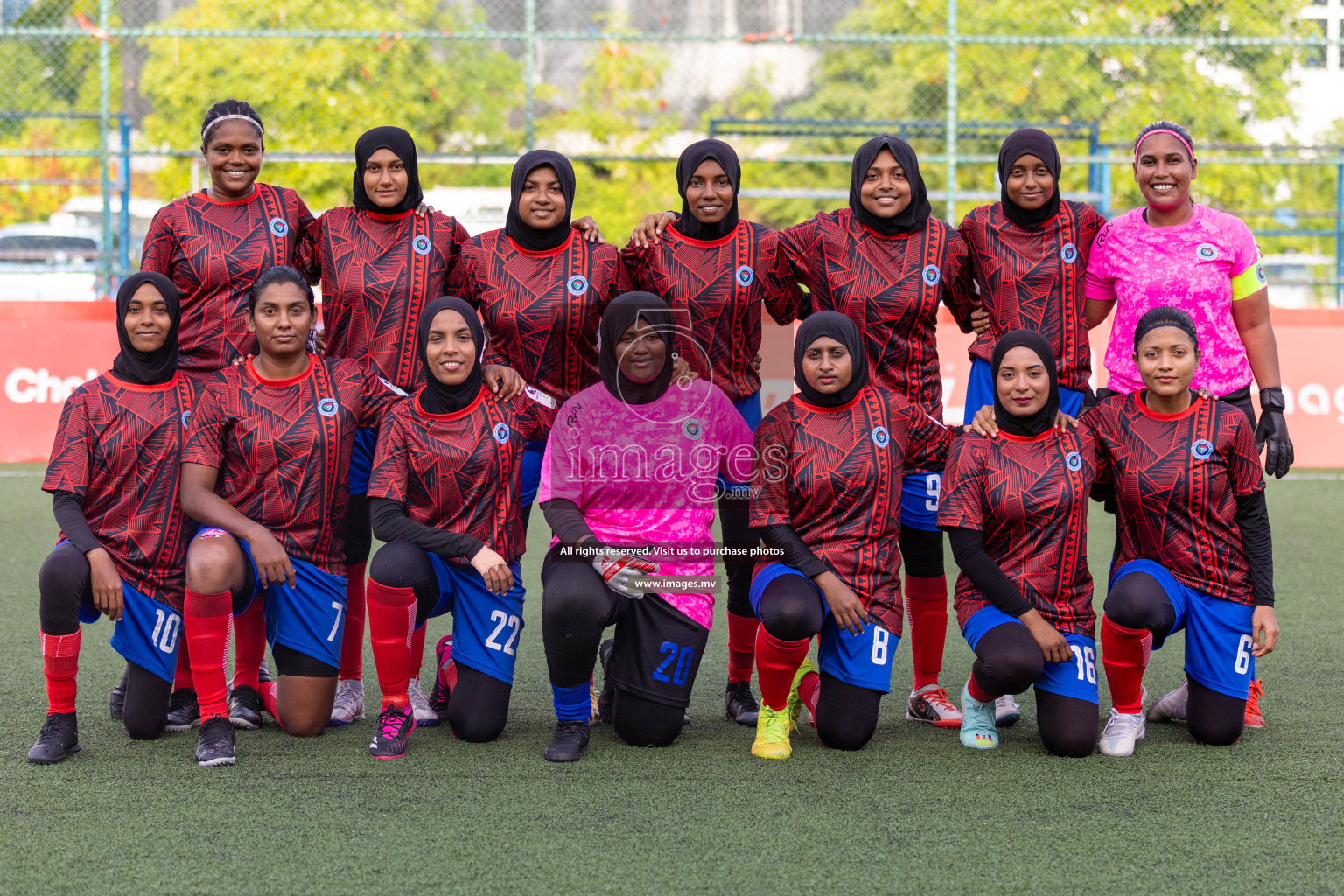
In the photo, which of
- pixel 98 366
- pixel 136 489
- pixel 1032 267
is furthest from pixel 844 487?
pixel 98 366

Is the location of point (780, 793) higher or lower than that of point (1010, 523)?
lower

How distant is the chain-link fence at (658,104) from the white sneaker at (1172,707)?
6769 millimetres

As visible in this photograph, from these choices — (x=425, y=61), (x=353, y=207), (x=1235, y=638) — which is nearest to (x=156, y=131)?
(x=425, y=61)

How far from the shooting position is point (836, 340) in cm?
390

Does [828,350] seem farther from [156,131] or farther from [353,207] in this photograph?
[156,131]

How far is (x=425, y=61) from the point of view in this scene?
47.5 feet

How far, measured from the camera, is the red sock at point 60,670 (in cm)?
377

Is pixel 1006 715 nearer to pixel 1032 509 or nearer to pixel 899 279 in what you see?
pixel 1032 509

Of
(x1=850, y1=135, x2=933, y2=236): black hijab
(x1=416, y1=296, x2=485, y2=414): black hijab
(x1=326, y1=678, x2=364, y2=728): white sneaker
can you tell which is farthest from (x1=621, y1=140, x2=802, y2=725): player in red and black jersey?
(x1=326, y1=678, x2=364, y2=728): white sneaker

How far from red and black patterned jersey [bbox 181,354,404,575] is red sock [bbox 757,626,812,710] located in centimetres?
138

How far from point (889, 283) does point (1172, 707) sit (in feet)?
5.45

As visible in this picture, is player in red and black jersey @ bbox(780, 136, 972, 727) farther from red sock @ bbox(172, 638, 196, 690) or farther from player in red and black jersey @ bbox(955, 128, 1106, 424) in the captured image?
red sock @ bbox(172, 638, 196, 690)

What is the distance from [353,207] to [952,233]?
6.72 ft

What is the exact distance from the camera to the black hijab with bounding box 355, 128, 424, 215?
435cm
